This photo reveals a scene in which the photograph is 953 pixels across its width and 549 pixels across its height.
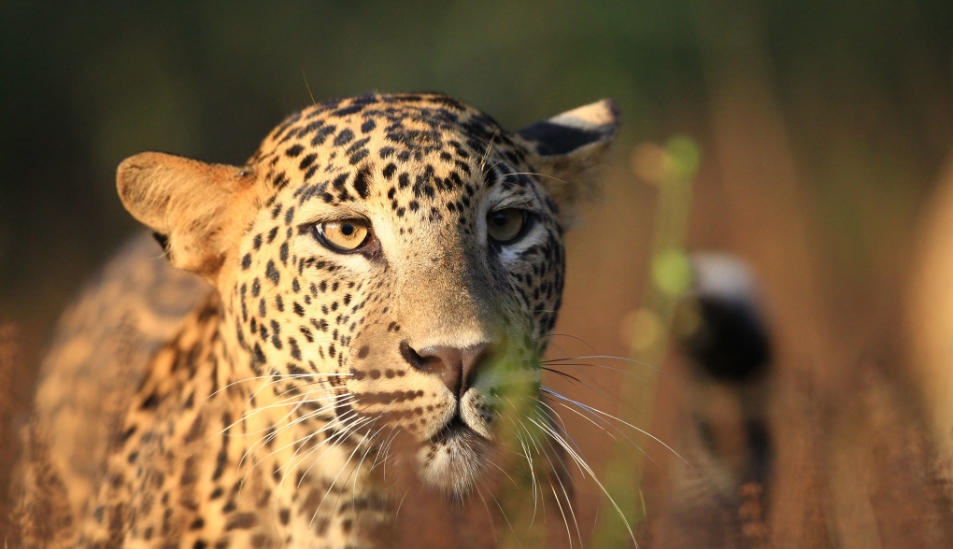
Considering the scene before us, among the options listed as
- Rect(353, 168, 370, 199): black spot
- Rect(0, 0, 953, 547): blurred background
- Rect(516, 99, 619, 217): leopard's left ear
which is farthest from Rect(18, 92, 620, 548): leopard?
Rect(0, 0, 953, 547): blurred background

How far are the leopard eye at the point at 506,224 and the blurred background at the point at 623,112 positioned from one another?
5.52ft

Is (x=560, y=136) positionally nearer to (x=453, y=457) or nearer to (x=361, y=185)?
(x=361, y=185)

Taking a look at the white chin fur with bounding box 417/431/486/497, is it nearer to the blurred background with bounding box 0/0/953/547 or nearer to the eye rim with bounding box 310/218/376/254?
the eye rim with bounding box 310/218/376/254

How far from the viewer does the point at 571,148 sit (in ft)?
14.5

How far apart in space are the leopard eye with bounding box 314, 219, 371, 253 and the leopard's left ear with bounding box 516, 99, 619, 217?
84 cm

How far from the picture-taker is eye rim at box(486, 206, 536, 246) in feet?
12.7

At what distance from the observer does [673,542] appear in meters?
3.49

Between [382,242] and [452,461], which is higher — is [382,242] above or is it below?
above

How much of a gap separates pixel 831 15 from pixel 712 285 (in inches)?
336

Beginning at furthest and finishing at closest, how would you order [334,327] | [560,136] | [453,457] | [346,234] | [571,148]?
[560,136], [571,148], [346,234], [334,327], [453,457]

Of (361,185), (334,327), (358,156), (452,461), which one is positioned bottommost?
(452,461)

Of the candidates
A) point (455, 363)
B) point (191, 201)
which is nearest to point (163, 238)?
point (191, 201)

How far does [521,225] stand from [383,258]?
0.57 m

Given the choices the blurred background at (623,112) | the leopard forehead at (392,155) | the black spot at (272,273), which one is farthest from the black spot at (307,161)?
the blurred background at (623,112)
